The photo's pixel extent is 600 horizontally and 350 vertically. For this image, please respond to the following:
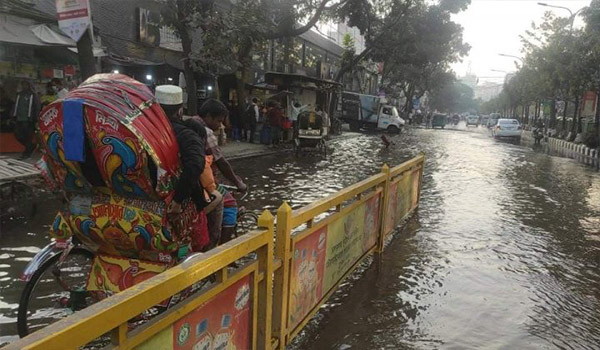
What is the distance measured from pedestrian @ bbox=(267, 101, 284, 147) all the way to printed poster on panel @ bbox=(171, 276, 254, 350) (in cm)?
1590

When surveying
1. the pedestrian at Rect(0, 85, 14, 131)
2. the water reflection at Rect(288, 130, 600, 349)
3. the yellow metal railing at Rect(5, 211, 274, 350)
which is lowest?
the water reflection at Rect(288, 130, 600, 349)

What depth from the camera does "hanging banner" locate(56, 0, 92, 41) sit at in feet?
26.1

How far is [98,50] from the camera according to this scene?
1377cm

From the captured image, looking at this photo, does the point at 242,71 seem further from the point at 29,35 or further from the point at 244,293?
the point at 244,293

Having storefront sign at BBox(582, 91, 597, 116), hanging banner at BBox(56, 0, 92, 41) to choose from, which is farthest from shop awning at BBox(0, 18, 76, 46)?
storefront sign at BBox(582, 91, 597, 116)

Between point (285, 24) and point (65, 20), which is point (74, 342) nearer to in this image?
point (65, 20)

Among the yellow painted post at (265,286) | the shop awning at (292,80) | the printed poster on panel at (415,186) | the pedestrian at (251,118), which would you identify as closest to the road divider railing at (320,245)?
the yellow painted post at (265,286)

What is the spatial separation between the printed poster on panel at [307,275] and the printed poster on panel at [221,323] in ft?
2.06

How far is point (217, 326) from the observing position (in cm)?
244

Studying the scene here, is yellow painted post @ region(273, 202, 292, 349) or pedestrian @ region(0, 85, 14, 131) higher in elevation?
pedestrian @ region(0, 85, 14, 131)

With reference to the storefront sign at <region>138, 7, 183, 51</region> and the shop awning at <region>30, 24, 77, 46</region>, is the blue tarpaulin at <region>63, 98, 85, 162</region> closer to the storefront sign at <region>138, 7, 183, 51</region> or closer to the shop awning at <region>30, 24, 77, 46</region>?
the shop awning at <region>30, 24, 77, 46</region>

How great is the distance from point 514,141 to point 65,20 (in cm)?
3235

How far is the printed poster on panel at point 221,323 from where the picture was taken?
7.09 feet

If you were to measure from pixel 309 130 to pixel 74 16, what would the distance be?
921 cm
